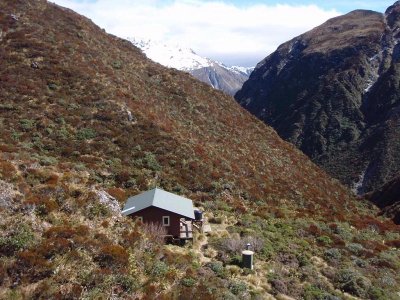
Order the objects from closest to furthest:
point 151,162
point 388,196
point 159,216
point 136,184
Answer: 1. point 159,216
2. point 136,184
3. point 151,162
4. point 388,196

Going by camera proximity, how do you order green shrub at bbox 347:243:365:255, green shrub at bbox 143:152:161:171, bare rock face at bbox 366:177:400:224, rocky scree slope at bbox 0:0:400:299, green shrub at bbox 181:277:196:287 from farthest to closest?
bare rock face at bbox 366:177:400:224
green shrub at bbox 143:152:161:171
green shrub at bbox 347:243:365:255
green shrub at bbox 181:277:196:287
rocky scree slope at bbox 0:0:400:299

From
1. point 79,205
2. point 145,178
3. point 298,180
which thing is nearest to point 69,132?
point 145,178

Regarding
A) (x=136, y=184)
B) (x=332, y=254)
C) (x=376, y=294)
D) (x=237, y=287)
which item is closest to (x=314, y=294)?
(x=376, y=294)

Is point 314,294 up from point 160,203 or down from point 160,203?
down

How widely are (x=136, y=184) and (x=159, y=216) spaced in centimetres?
928

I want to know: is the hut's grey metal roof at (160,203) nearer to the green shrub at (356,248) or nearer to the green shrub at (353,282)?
the green shrub at (353,282)

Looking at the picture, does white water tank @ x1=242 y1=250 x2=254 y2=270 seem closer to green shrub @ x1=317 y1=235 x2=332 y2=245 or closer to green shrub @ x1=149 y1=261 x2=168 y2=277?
green shrub @ x1=149 y1=261 x2=168 y2=277

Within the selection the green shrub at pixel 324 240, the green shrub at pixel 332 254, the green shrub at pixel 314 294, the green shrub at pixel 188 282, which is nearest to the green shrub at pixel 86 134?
the green shrub at pixel 324 240

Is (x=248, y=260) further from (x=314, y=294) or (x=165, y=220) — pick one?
(x=165, y=220)

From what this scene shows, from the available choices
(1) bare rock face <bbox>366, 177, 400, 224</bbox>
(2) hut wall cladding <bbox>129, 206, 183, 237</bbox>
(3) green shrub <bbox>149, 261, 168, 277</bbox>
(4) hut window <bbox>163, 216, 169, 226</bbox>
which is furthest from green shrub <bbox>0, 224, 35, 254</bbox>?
(1) bare rock face <bbox>366, 177, 400, 224</bbox>

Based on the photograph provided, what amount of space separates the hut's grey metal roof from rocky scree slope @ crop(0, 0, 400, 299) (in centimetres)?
135

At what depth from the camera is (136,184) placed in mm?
32281

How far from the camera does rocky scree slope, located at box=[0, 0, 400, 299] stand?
16.3 metres

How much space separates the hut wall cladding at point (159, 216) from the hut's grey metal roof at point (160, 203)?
8.7 inches
